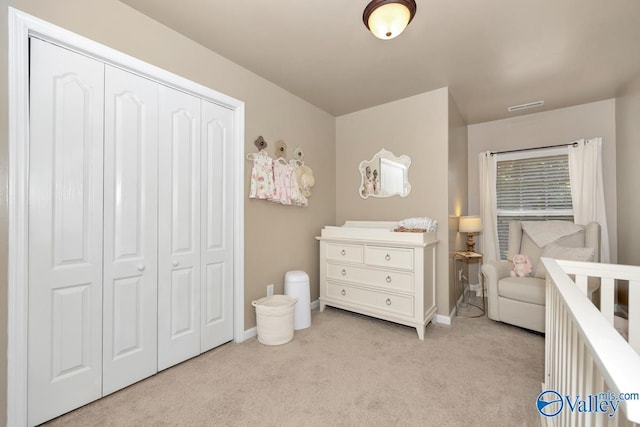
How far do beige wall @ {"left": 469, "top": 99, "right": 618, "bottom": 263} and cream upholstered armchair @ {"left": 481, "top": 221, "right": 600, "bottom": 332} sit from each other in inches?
29.2

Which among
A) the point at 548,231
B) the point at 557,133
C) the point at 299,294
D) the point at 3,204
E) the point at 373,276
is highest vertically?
the point at 557,133

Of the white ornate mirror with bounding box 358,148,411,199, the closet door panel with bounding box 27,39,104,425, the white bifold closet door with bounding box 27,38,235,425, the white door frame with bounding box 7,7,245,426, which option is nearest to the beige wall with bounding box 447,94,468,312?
the white ornate mirror with bounding box 358,148,411,199

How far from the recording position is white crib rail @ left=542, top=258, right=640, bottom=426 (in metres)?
0.55

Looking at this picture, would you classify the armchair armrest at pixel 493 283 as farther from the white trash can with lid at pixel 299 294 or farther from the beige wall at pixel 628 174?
the white trash can with lid at pixel 299 294

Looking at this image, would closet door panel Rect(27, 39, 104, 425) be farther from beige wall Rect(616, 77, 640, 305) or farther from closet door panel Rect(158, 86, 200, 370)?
beige wall Rect(616, 77, 640, 305)

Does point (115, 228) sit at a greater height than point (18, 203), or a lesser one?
lesser

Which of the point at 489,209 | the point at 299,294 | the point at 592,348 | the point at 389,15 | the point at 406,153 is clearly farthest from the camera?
the point at 489,209

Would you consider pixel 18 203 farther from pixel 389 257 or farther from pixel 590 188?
pixel 590 188

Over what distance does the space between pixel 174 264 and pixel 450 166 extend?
2888mm

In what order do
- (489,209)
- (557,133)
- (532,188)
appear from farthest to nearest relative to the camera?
(489,209), (532,188), (557,133)

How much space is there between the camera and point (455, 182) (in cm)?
348

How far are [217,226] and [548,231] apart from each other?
11.4 feet

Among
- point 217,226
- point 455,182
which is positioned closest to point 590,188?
point 455,182

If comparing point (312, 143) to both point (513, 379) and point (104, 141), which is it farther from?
point (513, 379)
